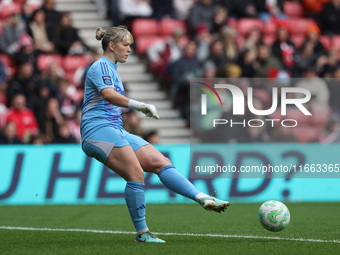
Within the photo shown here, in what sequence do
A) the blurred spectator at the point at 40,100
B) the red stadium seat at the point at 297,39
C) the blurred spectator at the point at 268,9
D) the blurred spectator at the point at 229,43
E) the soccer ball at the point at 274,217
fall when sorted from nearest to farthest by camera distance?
the soccer ball at the point at 274,217 → the blurred spectator at the point at 40,100 → the blurred spectator at the point at 229,43 → the red stadium seat at the point at 297,39 → the blurred spectator at the point at 268,9

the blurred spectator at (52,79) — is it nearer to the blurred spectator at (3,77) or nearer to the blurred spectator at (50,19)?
the blurred spectator at (3,77)

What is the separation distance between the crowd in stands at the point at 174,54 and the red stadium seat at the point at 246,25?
2cm

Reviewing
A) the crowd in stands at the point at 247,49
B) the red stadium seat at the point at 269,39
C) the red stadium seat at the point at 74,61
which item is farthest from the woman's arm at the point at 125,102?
the red stadium seat at the point at 269,39

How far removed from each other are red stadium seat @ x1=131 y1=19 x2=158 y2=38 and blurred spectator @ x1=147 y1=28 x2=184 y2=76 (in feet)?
2.18

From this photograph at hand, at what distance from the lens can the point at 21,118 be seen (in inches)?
578

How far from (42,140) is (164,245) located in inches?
286

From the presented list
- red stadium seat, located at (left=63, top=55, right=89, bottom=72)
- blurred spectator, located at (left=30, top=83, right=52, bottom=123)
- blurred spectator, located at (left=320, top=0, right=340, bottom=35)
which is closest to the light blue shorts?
blurred spectator, located at (left=30, top=83, right=52, bottom=123)

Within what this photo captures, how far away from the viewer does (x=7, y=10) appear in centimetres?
1691

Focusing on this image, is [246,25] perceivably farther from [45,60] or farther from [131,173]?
[131,173]

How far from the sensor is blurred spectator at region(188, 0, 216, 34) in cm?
1766

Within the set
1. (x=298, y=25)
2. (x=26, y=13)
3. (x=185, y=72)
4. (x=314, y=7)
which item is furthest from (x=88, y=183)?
(x=314, y=7)

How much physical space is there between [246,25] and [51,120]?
595 centimetres

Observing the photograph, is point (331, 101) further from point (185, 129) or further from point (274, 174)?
point (185, 129)

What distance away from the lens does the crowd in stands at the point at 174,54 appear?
14.7 meters
